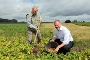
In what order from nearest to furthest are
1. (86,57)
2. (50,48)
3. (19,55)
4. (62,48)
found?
(86,57)
(19,55)
(62,48)
(50,48)

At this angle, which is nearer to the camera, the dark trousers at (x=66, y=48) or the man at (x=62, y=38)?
the man at (x=62, y=38)

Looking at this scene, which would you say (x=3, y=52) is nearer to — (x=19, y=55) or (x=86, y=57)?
(x=19, y=55)

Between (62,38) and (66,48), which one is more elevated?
(62,38)

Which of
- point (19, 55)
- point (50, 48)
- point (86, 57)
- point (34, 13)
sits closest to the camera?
point (86, 57)

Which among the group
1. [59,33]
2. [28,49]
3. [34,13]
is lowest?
[28,49]

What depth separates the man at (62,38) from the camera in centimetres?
766

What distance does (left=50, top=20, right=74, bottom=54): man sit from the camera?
25.1 ft

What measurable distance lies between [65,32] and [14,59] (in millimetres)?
1880

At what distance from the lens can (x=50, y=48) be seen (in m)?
8.66

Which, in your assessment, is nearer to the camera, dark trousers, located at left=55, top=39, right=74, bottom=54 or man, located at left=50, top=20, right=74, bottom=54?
man, located at left=50, top=20, right=74, bottom=54

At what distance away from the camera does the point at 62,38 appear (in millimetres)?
8156

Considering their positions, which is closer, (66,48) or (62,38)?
(66,48)

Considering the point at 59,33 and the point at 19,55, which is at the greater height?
the point at 59,33

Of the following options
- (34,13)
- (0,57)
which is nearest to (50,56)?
(0,57)
